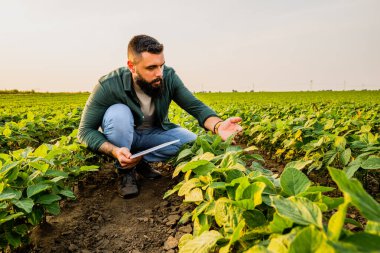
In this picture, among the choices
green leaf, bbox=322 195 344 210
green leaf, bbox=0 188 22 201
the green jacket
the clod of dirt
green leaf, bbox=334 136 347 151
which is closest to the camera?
green leaf, bbox=322 195 344 210

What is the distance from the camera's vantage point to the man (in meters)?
2.56

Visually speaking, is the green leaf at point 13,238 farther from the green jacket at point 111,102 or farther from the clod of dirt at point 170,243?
the green jacket at point 111,102

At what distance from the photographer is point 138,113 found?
2.78 meters

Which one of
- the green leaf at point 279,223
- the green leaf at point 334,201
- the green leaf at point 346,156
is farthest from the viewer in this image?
the green leaf at point 346,156

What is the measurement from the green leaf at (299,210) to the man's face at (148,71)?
1.99 metres

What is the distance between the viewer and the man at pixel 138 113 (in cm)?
256

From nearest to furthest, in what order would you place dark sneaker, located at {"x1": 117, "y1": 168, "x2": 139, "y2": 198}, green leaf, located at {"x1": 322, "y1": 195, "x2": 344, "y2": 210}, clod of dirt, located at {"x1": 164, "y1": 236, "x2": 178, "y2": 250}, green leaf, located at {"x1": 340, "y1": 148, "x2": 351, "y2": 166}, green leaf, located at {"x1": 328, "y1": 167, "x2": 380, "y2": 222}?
1. green leaf, located at {"x1": 328, "y1": 167, "x2": 380, "y2": 222}
2. green leaf, located at {"x1": 322, "y1": 195, "x2": 344, "y2": 210}
3. clod of dirt, located at {"x1": 164, "y1": 236, "x2": 178, "y2": 250}
4. green leaf, located at {"x1": 340, "y1": 148, "x2": 351, "y2": 166}
5. dark sneaker, located at {"x1": 117, "y1": 168, "x2": 139, "y2": 198}

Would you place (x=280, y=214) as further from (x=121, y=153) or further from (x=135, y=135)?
(x=135, y=135)

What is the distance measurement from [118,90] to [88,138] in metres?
0.49

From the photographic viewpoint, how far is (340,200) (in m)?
0.97

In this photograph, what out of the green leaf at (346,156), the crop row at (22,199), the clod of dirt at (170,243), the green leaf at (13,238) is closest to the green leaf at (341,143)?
the green leaf at (346,156)

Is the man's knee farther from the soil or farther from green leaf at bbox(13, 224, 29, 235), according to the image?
green leaf at bbox(13, 224, 29, 235)

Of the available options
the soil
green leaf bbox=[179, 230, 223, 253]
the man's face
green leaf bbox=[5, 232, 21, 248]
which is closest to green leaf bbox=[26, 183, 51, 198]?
green leaf bbox=[5, 232, 21, 248]

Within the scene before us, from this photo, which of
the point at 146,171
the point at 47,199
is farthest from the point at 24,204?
the point at 146,171
